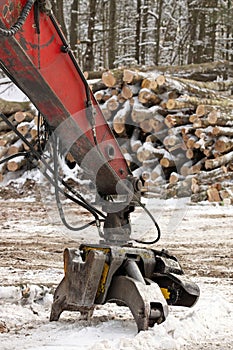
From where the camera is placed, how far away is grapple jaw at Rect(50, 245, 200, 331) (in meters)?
2.84

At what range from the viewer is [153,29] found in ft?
68.8

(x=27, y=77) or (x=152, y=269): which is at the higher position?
(x=27, y=77)

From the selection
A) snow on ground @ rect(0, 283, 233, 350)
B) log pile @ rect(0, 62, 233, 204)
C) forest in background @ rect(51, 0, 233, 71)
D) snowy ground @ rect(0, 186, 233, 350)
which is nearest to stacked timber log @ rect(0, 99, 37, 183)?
log pile @ rect(0, 62, 233, 204)

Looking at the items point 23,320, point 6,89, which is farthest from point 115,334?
point 6,89

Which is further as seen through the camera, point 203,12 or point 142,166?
point 203,12

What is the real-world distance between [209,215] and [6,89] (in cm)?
634

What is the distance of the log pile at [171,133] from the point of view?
9.21 m

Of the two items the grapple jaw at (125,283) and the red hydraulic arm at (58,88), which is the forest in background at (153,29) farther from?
the grapple jaw at (125,283)

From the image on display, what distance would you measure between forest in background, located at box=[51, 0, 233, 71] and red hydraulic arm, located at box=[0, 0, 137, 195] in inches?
544

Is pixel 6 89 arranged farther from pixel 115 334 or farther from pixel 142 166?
pixel 115 334

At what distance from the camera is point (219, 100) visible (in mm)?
10742

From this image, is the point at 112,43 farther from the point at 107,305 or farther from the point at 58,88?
the point at 58,88

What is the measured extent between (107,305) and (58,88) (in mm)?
1536

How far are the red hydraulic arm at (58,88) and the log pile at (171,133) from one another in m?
5.78
